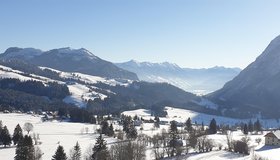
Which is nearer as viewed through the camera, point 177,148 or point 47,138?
point 177,148

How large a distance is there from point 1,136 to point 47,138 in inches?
1131

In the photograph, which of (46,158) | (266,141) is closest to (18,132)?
(46,158)

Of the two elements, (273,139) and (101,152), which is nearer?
(101,152)

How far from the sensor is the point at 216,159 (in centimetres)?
12912

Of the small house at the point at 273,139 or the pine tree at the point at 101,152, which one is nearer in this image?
the pine tree at the point at 101,152

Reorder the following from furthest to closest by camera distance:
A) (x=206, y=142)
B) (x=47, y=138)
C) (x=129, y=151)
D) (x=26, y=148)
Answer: (x=47, y=138), (x=206, y=142), (x=129, y=151), (x=26, y=148)

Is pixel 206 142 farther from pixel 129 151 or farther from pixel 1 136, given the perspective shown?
pixel 1 136

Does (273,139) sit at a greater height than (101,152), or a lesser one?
greater

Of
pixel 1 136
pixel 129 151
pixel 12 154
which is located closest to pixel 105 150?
pixel 129 151

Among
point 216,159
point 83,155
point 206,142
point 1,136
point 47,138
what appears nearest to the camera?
point 216,159

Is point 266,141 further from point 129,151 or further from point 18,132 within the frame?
point 18,132

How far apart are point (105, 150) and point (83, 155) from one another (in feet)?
111

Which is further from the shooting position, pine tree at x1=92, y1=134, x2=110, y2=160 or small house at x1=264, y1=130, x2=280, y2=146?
small house at x1=264, y1=130, x2=280, y2=146

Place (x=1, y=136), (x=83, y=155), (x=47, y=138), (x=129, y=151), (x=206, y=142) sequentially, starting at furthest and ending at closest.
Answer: (x=47, y=138), (x=1, y=136), (x=206, y=142), (x=83, y=155), (x=129, y=151)
